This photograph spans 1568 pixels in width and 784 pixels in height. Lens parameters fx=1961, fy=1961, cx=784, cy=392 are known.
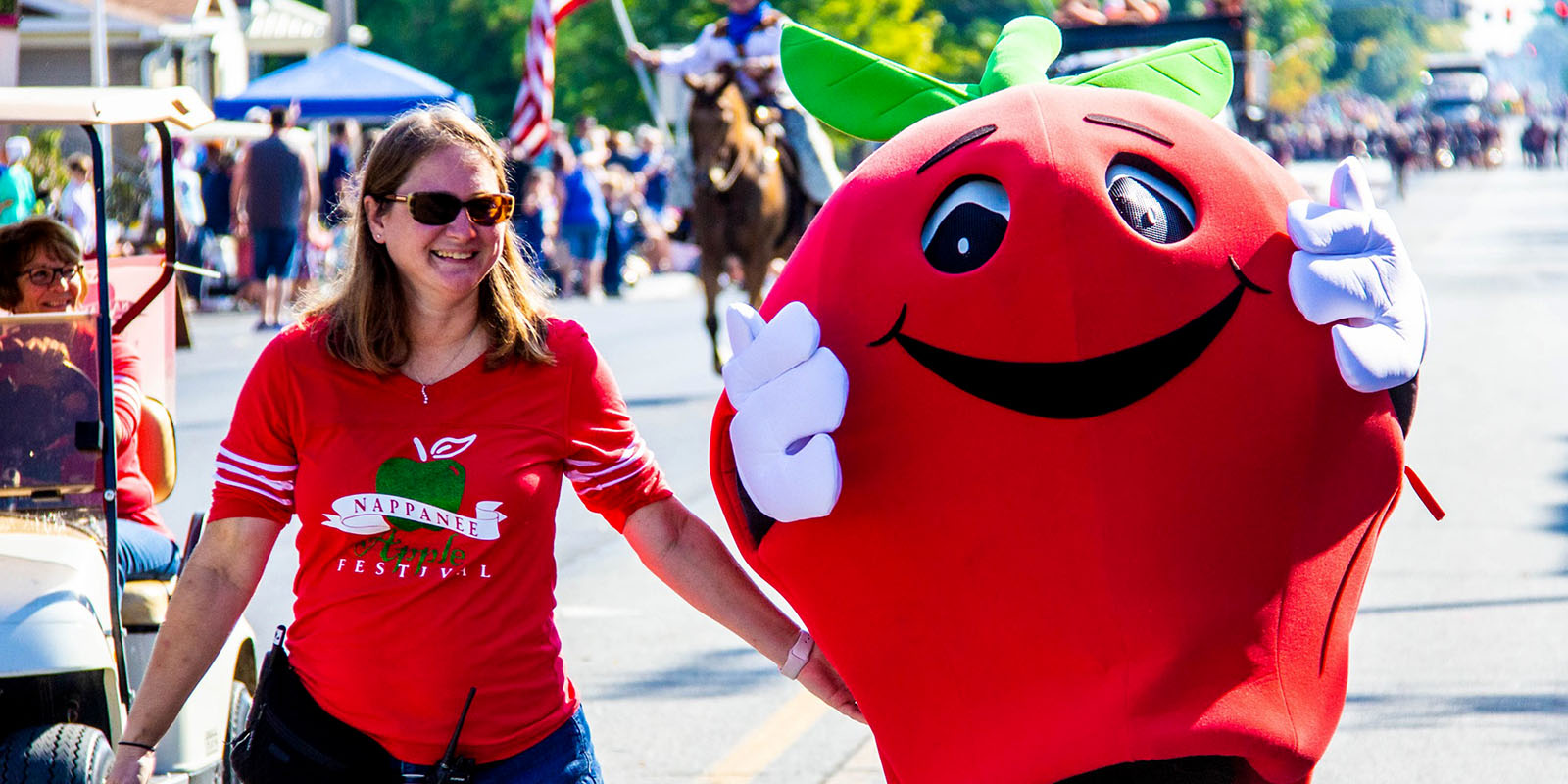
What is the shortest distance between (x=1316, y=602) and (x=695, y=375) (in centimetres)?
1219

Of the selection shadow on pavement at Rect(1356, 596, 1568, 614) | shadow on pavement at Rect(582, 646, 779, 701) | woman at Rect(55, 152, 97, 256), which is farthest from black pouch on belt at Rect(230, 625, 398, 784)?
woman at Rect(55, 152, 97, 256)

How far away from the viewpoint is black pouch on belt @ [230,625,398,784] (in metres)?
3.00

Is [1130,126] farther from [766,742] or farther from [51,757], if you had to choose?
[766,742]

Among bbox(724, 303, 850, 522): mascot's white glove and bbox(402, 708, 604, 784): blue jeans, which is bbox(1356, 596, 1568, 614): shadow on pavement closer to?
bbox(402, 708, 604, 784): blue jeans

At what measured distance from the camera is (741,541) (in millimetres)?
3168

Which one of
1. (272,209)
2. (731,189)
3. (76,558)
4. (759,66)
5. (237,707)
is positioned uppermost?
(76,558)

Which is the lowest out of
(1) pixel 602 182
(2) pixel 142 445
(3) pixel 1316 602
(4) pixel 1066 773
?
(1) pixel 602 182

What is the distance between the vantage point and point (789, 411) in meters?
2.86

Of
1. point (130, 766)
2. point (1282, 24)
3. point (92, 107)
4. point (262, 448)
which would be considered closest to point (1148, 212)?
point (262, 448)

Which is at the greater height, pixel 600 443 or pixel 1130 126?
pixel 1130 126

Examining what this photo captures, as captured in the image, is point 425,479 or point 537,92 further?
point 537,92

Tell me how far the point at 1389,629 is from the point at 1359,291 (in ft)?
14.9

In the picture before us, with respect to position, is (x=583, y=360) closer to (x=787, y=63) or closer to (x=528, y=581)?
(x=528, y=581)

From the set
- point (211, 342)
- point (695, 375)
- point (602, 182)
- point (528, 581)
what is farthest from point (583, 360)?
point (602, 182)
